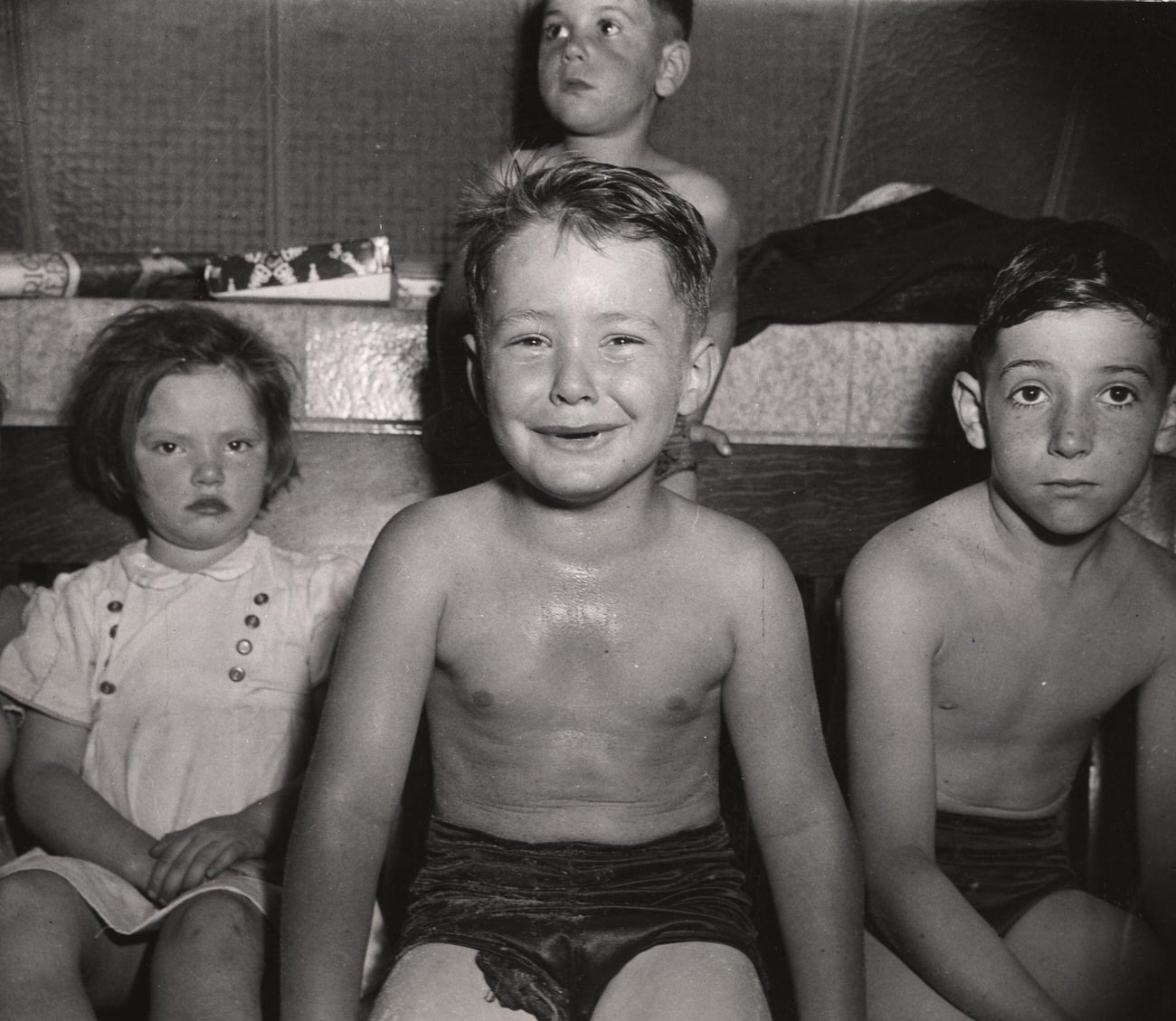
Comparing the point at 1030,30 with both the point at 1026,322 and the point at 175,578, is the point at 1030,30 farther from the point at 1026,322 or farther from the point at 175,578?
the point at 175,578

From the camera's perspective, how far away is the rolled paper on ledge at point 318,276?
1.76 meters

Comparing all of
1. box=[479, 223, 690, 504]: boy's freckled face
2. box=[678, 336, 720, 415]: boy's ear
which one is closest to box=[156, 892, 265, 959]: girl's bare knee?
box=[479, 223, 690, 504]: boy's freckled face

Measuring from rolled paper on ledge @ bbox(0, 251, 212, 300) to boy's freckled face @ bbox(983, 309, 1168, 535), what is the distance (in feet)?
3.90

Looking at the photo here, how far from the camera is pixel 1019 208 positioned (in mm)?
2457

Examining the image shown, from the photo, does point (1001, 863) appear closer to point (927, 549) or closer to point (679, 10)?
point (927, 549)

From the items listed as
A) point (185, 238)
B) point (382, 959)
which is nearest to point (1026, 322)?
point (382, 959)

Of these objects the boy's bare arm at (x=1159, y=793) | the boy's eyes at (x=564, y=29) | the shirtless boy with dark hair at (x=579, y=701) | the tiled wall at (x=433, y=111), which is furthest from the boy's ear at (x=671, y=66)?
the boy's bare arm at (x=1159, y=793)

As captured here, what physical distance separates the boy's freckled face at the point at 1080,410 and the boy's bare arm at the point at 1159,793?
22 centimetres

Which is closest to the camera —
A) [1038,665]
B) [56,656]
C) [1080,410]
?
[1080,410]

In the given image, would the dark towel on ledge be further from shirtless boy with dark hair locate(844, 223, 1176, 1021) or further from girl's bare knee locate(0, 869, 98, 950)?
girl's bare knee locate(0, 869, 98, 950)

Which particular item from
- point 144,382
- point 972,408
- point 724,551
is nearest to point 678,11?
point 972,408

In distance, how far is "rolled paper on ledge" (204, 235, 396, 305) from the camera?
1.76 m

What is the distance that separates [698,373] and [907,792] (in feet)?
1.55

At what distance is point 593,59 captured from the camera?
1741 mm
